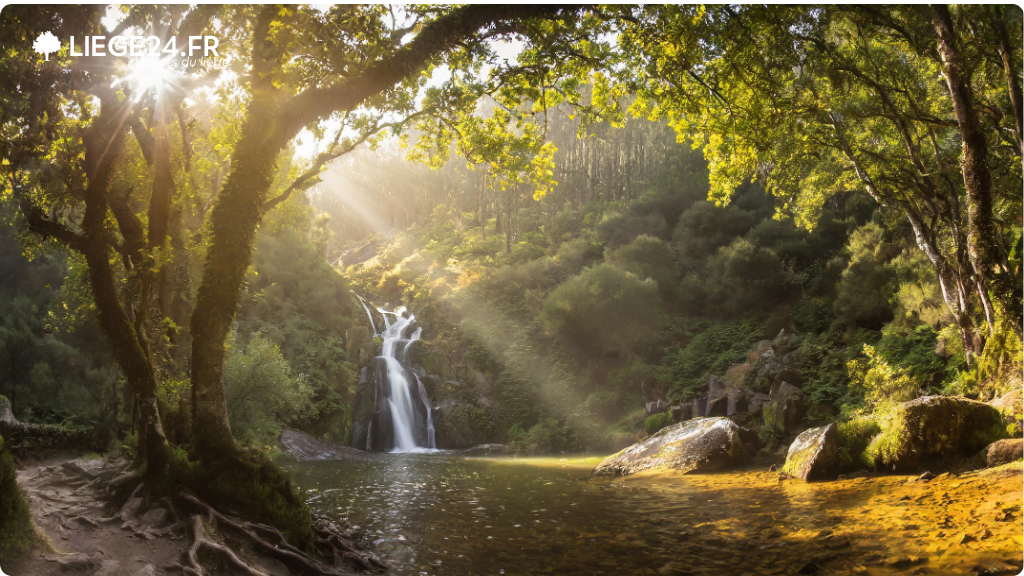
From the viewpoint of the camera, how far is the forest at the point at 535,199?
6.32 m

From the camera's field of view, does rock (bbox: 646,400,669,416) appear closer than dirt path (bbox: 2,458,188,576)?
No

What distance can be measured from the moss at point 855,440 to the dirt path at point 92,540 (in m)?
11.7

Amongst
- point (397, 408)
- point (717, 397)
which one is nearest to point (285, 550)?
point (717, 397)

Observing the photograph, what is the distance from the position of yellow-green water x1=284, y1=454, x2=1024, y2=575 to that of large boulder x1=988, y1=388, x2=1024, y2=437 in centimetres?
205

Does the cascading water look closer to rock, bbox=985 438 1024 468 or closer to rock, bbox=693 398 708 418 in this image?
rock, bbox=693 398 708 418

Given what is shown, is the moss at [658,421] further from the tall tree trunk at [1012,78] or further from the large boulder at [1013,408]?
the tall tree trunk at [1012,78]

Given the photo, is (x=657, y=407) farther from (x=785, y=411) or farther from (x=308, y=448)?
(x=308, y=448)

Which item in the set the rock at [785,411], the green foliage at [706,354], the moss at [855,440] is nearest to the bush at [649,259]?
the green foliage at [706,354]

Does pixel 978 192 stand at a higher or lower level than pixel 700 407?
higher

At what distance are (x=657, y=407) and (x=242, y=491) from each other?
2065cm

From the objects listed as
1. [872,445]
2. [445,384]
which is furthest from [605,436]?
[872,445]

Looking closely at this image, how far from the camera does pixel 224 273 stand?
6906mm

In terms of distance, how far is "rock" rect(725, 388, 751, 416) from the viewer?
19984mm

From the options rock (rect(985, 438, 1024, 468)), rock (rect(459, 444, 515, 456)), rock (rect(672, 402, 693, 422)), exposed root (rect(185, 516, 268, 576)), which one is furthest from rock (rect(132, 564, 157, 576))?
rock (rect(672, 402, 693, 422))
